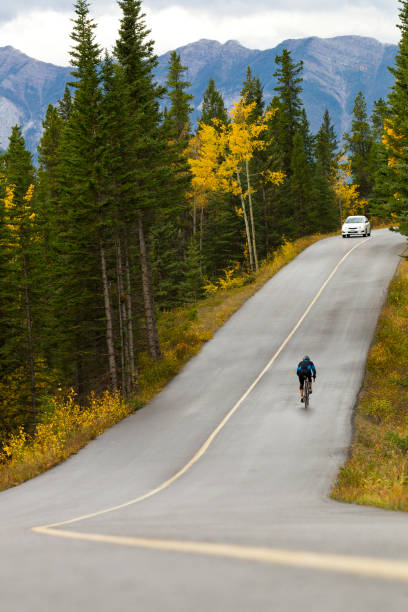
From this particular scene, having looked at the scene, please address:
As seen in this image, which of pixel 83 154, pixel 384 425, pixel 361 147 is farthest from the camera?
pixel 361 147

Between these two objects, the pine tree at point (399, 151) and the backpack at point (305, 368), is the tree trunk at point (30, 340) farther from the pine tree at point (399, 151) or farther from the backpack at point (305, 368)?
the pine tree at point (399, 151)

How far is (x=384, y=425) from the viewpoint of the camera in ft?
53.1

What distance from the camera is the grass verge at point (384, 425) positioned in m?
8.98

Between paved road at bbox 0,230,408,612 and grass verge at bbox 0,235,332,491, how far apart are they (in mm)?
713

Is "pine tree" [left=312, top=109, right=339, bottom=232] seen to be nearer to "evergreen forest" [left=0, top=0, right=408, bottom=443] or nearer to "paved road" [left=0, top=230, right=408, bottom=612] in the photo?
"paved road" [left=0, top=230, right=408, bottom=612]

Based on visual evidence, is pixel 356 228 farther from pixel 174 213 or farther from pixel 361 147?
pixel 361 147

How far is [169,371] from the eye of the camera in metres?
24.8

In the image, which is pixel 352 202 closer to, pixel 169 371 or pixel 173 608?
pixel 169 371

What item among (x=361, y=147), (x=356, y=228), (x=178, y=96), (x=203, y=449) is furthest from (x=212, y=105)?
(x=203, y=449)

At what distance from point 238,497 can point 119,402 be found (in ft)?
42.2

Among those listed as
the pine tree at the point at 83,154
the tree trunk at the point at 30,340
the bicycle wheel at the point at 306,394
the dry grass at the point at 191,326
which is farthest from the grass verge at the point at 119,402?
the bicycle wheel at the point at 306,394

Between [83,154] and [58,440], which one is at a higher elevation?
[83,154]

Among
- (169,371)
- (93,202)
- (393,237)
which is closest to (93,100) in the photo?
(93,202)

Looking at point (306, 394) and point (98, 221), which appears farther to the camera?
point (98, 221)
